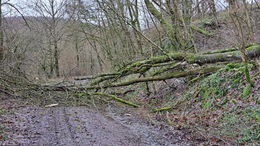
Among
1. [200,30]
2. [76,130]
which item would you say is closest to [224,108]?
[76,130]

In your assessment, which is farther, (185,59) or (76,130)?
(185,59)

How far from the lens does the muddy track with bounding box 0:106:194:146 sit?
5348mm

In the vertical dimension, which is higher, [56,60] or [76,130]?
[56,60]

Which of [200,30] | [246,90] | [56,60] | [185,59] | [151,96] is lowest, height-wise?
[151,96]

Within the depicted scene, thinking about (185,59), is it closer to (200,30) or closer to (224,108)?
(224,108)

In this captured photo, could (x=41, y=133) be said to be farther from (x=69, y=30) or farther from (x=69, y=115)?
(x=69, y=30)

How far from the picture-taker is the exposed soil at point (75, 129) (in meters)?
5.36

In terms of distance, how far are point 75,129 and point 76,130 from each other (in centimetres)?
9

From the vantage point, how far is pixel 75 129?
6.28 metres

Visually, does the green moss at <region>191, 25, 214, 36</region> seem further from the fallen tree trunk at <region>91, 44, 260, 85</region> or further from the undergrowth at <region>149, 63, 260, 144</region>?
the undergrowth at <region>149, 63, 260, 144</region>

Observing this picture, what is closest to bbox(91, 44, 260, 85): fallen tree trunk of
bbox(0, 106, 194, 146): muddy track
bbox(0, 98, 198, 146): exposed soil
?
bbox(0, 98, 198, 146): exposed soil

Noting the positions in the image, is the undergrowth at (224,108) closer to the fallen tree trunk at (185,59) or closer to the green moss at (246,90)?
the green moss at (246,90)

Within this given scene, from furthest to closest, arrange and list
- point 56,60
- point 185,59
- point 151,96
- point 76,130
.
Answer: point 56,60, point 151,96, point 185,59, point 76,130

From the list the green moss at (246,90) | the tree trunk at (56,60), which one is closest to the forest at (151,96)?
the green moss at (246,90)
